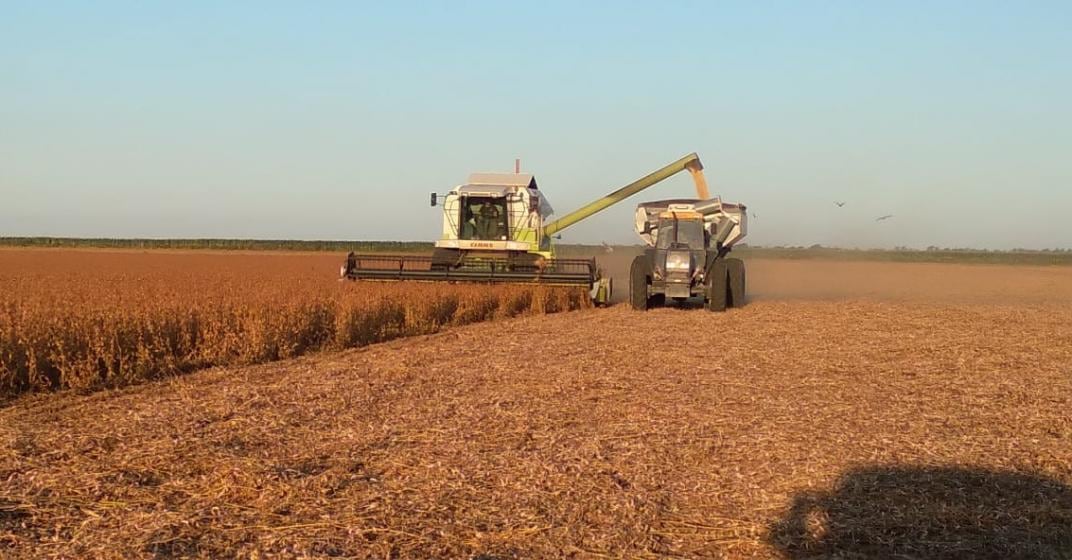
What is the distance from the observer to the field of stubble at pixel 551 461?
415 cm

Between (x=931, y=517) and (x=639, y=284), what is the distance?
13.1 meters

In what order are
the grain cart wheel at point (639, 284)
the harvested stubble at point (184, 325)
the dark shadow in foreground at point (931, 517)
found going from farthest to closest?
the grain cart wheel at point (639, 284)
the harvested stubble at point (184, 325)
the dark shadow in foreground at point (931, 517)

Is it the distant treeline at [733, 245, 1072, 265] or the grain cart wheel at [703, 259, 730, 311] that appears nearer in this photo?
the grain cart wheel at [703, 259, 730, 311]

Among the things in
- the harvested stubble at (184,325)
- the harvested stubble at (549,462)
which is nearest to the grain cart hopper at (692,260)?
the harvested stubble at (184,325)

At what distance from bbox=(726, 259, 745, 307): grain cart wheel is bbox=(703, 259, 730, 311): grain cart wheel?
245 mm

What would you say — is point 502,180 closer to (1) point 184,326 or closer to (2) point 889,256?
(1) point 184,326

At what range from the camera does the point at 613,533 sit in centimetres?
421

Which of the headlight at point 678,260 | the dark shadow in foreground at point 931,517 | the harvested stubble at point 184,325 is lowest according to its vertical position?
the dark shadow in foreground at point 931,517

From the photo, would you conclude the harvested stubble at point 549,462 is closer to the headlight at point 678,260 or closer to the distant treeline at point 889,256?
the headlight at point 678,260

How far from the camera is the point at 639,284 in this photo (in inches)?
692

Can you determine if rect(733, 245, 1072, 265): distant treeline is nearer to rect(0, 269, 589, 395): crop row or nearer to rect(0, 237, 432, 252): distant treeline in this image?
rect(0, 237, 432, 252): distant treeline

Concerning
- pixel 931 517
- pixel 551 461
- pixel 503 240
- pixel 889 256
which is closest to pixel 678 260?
pixel 503 240

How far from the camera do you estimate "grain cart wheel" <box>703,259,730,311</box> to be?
17.3 metres

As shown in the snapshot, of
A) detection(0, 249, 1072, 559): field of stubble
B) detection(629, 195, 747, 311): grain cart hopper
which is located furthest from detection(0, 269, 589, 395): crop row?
detection(629, 195, 747, 311): grain cart hopper
